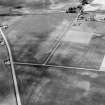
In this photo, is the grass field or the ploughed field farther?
the ploughed field

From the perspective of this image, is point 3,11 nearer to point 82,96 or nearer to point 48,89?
point 48,89

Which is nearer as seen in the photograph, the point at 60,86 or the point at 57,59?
the point at 60,86

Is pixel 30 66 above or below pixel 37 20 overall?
below

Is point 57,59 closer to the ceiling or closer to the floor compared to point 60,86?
closer to the ceiling

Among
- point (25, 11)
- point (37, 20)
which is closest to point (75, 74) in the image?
point (37, 20)

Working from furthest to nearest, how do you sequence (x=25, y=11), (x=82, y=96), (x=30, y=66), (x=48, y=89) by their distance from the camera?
(x=25, y=11), (x=30, y=66), (x=48, y=89), (x=82, y=96)

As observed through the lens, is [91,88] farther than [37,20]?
No

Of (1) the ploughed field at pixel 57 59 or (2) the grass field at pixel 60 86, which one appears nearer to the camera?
(2) the grass field at pixel 60 86

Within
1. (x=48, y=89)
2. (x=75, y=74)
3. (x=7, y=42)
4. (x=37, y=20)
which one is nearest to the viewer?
(x=48, y=89)
